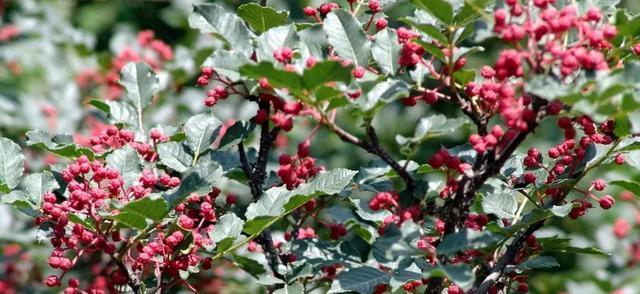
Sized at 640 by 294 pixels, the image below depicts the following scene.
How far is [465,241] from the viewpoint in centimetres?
138

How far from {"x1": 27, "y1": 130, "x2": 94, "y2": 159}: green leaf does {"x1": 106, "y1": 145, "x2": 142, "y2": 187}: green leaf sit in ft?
0.20

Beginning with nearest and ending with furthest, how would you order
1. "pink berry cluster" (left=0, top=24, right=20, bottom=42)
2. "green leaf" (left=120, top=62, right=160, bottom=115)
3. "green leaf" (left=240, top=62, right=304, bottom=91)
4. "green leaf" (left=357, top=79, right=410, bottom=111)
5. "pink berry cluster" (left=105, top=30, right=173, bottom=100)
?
"green leaf" (left=240, top=62, right=304, bottom=91), "green leaf" (left=357, top=79, right=410, bottom=111), "green leaf" (left=120, top=62, right=160, bottom=115), "pink berry cluster" (left=105, top=30, right=173, bottom=100), "pink berry cluster" (left=0, top=24, right=20, bottom=42)

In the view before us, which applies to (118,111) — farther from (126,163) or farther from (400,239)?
(400,239)

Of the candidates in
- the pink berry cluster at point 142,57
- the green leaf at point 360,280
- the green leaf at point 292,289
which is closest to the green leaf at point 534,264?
the green leaf at point 360,280

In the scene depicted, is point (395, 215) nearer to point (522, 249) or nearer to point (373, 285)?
point (373, 285)

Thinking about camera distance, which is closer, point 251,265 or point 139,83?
point 251,265

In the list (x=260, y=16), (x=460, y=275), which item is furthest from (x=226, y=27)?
(x=460, y=275)

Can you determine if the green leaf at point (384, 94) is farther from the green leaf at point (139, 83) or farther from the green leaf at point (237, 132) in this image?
the green leaf at point (139, 83)

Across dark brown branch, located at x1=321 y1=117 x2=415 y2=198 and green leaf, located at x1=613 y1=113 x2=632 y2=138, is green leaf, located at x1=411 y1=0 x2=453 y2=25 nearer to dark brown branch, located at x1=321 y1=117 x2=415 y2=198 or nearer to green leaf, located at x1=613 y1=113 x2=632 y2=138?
dark brown branch, located at x1=321 y1=117 x2=415 y2=198

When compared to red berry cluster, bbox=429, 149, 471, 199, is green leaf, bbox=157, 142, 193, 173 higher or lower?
lower

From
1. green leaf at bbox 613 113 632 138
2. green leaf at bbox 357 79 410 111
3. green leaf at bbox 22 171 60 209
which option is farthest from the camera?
green leaf at bbox 22 171 60 209

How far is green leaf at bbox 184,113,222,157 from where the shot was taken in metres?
1.82

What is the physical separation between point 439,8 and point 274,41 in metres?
0.28

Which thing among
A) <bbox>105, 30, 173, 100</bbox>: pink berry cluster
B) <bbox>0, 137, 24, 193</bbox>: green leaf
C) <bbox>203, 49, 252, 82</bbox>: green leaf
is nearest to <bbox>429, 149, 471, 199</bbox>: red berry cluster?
<bbox>203, 49, 252, 82</bbox>: green leaf
